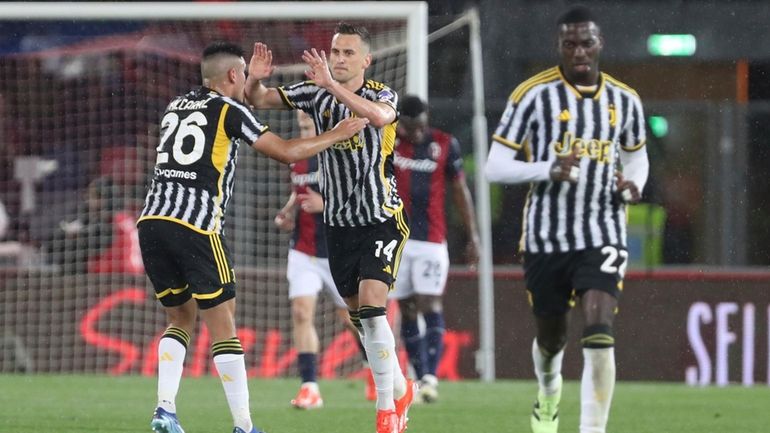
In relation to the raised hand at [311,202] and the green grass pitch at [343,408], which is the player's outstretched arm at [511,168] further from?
the raised hand at [311,202]

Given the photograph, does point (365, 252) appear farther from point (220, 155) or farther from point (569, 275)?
point (569, 275)

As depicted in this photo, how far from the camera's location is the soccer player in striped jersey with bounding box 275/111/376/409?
36.8ft

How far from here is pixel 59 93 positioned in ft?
52.7

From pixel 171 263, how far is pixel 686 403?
16.0 ft

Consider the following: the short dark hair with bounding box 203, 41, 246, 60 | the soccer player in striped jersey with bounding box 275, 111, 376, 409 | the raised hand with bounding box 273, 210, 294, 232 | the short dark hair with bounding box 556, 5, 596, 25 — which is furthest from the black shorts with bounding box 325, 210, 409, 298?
the raised hand with bounding box 273, 210, 294, 232

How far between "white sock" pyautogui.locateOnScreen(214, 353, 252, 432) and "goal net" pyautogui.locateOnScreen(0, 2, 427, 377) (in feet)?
20.0

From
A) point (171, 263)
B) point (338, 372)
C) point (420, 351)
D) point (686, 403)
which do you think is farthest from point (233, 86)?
point (338, 372)

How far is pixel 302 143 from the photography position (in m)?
7.98

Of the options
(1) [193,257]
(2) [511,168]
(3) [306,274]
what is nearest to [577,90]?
(2) [511,168]

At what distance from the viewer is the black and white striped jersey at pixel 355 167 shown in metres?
8.43

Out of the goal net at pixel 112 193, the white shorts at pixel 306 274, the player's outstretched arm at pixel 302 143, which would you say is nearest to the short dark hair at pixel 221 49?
the player's outstretched arm at pixel 302 143

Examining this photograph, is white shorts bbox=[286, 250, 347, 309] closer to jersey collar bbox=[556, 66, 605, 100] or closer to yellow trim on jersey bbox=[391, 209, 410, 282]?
yellow trim on jersey bbox=[391, 209, 410, 282]

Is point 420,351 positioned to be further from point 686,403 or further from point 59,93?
point 59,93

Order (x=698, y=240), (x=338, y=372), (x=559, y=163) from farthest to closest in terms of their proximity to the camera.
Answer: (x=698, y=240)
(x=338, y=372)
(x=559, y=163)
